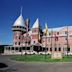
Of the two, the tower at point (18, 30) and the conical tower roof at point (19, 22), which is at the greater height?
the conical tower roof at point (19, 22)

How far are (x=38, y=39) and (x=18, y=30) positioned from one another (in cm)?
1096

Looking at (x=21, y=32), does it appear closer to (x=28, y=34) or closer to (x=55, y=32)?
(x=28, y=34)

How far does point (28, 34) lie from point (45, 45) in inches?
530

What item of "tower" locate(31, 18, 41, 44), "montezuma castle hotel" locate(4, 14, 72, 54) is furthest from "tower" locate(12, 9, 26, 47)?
"tower" locate(31, 18, 41, 44)

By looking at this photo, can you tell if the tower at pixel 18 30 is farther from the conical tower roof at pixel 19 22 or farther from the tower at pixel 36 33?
the tower at pixel 36 33

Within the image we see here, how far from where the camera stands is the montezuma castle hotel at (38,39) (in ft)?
263

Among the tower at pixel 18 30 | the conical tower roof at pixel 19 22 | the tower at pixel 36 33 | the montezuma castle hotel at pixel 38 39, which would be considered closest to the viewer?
the montezuma castle hotel at pixel 38 39

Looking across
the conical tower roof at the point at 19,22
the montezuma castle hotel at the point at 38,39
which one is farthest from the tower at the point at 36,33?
the conical tower roof at the point at 19,22

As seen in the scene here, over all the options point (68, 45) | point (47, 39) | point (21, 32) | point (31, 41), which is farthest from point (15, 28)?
point (68, 45)

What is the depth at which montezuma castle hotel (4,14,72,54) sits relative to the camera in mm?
80106

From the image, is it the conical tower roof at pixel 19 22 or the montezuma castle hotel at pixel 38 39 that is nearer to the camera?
the montezuma castle hotel at pixel 38 39

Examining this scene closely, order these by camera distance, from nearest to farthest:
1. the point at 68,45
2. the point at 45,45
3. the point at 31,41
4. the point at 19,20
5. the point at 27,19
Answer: the point at 68,45, the point at 45,45, the point at 31,41, the point at 19,20, the point at 27,19

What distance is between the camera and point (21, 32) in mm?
94750

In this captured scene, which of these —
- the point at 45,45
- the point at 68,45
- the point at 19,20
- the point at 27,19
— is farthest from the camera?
the point at 27,19
